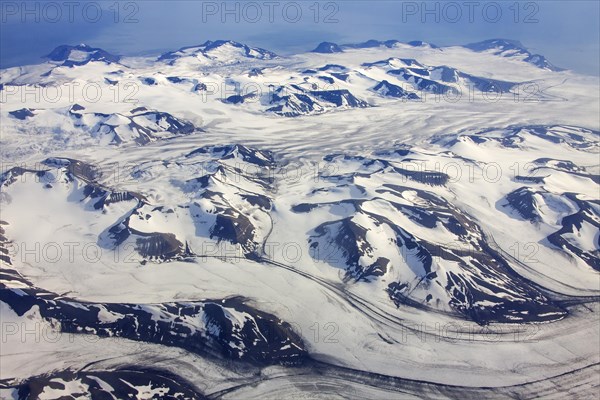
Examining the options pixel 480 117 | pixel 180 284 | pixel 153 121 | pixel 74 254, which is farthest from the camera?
pixel 480 117

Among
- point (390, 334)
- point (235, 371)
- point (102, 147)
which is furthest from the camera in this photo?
point (102, 147)

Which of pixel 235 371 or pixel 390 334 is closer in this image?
pixel 235 371

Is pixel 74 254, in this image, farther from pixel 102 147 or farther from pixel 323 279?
pixel 102 147

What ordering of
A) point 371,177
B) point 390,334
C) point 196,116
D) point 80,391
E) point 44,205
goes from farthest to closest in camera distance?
point 196,116 → point 371,177 → point 44,205 → point 390,334 → point 80,391

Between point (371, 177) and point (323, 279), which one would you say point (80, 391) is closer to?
point (323, 279)

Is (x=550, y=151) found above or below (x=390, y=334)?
above

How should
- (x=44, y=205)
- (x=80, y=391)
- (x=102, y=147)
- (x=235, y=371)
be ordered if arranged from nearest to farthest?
(x=80, y=391)
(x=235, y=371)
(x=44, y=205)
(x=102, y=147)

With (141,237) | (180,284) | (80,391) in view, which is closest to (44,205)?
(141,237)

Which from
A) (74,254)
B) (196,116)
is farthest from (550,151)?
(74,254)

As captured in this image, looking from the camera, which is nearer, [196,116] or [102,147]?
[102,147]

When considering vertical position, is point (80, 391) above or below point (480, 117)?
below
